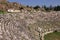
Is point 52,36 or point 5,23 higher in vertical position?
point 5,23

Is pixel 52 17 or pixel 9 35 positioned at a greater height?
pixel 9 35

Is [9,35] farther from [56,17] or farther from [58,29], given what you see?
[56,17]

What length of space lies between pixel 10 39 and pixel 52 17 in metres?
20.3

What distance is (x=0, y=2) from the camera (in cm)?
3127

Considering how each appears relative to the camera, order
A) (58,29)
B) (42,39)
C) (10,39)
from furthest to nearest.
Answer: (58,29) < (42,39) < (10,39)

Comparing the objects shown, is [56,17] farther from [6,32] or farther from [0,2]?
[6,32]

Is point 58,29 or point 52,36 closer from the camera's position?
point 52,36

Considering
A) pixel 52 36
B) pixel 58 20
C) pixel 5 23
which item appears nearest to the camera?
pixel 5 23

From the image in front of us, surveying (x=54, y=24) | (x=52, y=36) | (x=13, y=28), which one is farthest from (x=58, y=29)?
(x=13, y=28)

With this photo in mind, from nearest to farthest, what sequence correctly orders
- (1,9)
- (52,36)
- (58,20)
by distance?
(52,36), (1,9), (58,20)

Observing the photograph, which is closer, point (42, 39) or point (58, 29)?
point (42, 39)

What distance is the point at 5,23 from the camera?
1514 cm

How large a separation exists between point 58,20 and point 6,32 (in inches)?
797

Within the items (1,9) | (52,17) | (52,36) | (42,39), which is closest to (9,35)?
(42,39)
